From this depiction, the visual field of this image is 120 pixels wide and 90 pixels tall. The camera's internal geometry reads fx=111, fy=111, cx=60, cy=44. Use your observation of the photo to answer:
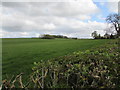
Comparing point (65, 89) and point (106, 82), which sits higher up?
point (106, 82)

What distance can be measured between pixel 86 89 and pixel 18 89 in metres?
1.48

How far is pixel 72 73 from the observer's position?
317 cm

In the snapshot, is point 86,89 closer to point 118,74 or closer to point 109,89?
point 109,89

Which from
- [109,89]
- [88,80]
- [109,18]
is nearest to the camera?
[109,89]

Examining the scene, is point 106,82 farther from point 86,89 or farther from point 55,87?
point 55,87

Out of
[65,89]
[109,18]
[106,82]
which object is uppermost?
[109,18]

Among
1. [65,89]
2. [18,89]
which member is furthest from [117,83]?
[18,89]

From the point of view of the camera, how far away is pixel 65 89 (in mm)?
2486

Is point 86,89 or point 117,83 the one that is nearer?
point 86,89

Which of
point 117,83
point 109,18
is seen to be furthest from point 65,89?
point 109,18

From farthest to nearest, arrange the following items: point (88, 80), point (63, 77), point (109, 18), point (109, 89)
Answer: point (109, 18)
point (63, 77)
point (88, 80)
point (109, 89)

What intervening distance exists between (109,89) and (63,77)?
1162 millimetres

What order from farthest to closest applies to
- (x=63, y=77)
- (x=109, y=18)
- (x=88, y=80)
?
(x=109, y=18), (x=63, y=77), (x=88, y=80)

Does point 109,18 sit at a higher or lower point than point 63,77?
higher
